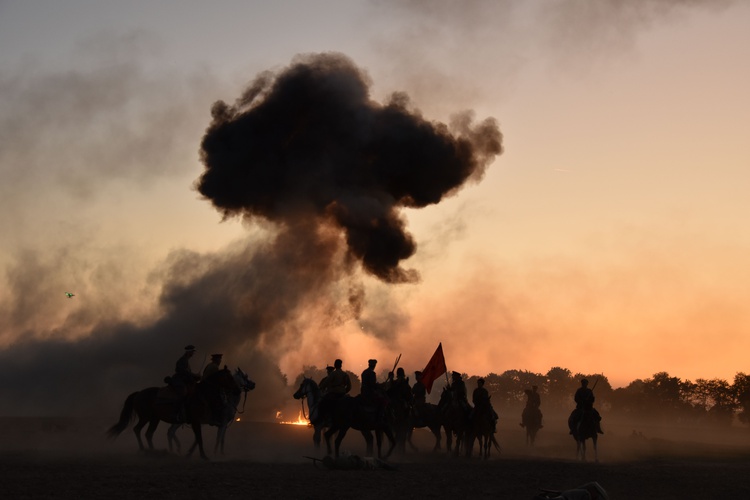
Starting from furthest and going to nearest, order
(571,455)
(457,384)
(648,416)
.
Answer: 1. (648,416)
2. (571,455)
3. (457,384)

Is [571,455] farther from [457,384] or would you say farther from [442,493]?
[442,493]

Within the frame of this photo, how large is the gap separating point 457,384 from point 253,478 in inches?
591

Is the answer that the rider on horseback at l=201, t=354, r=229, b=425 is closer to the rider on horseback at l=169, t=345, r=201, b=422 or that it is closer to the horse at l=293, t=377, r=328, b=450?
the rider on horseback at l=169, t=345, r=201, b=422

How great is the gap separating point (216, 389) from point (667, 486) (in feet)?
46.7

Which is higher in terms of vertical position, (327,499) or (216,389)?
(216,389)

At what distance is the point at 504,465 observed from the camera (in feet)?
90.5

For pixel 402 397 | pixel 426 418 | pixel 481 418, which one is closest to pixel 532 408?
pixel 426 418

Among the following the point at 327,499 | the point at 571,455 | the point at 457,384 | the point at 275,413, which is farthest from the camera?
the point at 275,413

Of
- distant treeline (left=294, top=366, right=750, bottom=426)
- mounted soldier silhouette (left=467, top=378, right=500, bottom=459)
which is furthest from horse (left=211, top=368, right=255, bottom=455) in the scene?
distant treeline (left=294, top=366, right=750, bottom=426)

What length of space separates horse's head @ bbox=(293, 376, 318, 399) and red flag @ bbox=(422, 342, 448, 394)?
7.98m

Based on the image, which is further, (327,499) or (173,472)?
(173,472)

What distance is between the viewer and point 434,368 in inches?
1439

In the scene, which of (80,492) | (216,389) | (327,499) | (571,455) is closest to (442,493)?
(327,499)

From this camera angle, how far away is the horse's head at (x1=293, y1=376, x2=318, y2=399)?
1160 inches
